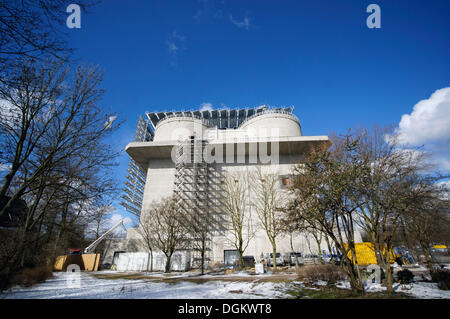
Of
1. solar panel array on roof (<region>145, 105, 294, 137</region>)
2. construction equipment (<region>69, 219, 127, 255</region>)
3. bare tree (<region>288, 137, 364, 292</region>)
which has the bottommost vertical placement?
construction equipment (<region>69, 219, 127, 255</region>)

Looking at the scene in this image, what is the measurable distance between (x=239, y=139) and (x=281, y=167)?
30.1ft

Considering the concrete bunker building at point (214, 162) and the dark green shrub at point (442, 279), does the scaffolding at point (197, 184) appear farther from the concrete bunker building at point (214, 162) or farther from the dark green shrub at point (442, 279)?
the dark green shrub at point (442, 279)

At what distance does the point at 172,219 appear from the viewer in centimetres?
2583

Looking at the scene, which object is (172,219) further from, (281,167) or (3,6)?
(3,6)

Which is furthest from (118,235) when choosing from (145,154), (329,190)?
(329,190)

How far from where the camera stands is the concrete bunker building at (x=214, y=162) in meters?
31.4

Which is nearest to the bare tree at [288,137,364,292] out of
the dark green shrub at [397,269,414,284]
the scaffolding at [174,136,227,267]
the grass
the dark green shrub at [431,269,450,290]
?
the grass

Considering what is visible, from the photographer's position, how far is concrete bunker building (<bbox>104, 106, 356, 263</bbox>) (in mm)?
31375

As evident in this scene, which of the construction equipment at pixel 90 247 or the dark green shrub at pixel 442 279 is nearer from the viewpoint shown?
the dark green shrub at pixel 442 279

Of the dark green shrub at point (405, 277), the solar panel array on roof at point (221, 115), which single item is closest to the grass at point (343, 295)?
the dark green shrub at point (405, 277)

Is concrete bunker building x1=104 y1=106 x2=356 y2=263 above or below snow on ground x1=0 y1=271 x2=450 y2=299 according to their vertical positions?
above

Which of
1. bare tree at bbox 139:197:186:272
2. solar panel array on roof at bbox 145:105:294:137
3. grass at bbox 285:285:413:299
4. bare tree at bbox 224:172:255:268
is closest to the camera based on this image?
grass at bbox 285:285:413:299

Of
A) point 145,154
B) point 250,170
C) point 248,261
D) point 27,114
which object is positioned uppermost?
point 145,154

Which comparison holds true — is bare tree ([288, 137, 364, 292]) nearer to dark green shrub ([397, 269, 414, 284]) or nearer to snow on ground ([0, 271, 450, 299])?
snow on ground ([0, 271, 450, 299])
